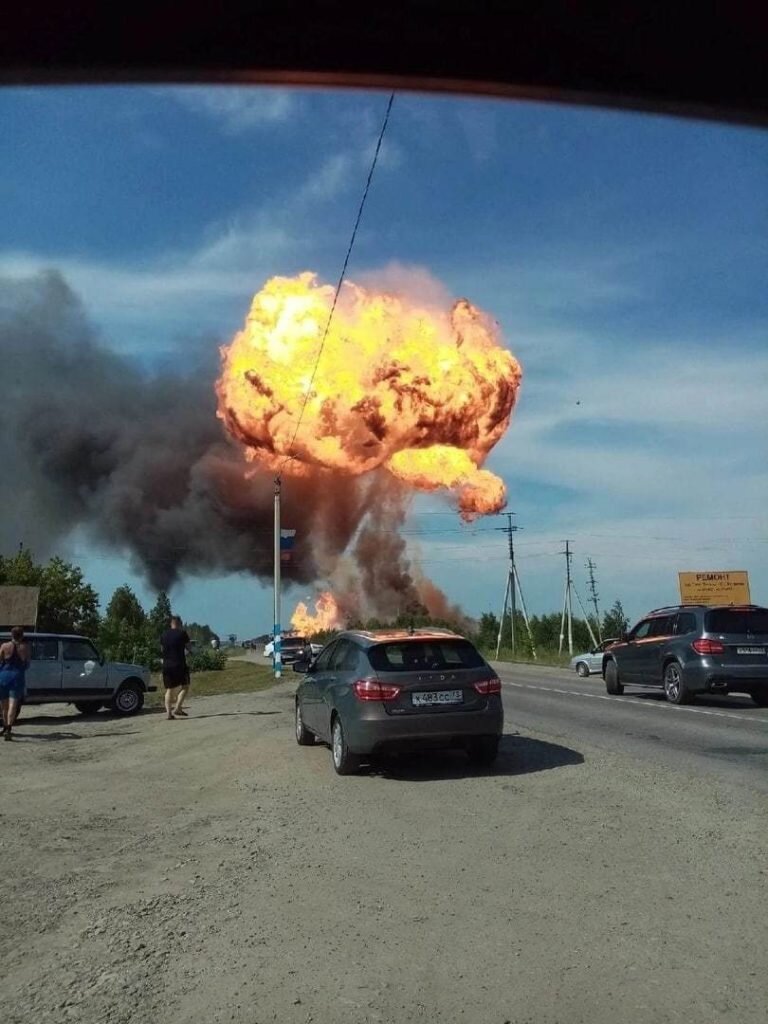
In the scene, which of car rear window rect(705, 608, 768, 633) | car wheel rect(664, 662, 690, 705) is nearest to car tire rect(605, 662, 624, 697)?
car wheel rect(664, 662, 690, 705)

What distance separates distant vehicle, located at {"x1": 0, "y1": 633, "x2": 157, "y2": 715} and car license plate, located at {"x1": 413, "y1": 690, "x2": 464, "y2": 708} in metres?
10.4

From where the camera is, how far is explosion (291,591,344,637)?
61.4 meters

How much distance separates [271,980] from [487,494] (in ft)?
144

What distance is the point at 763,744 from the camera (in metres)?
12.0

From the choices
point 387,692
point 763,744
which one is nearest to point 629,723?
point 763,744

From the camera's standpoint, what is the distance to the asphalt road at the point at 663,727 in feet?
34.8

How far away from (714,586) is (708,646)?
30732 mm

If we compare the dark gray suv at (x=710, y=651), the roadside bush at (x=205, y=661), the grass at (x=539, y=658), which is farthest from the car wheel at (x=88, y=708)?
the grass at (x=539, y=658)

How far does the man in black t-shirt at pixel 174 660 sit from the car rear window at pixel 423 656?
7198 millimetres

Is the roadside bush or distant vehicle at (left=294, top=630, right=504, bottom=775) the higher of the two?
the roadside bush

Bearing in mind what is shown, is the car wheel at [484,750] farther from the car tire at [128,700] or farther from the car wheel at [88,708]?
the car wheel at [88,708]

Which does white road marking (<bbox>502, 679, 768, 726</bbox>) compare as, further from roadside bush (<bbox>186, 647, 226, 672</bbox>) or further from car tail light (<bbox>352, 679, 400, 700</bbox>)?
roadside bush (<bbox>186, 647, 226, 672</bbox>)

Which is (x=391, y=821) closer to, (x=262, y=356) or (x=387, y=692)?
(x=387, y=692)

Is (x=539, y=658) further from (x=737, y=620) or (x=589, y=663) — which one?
(x=737, y=620)
